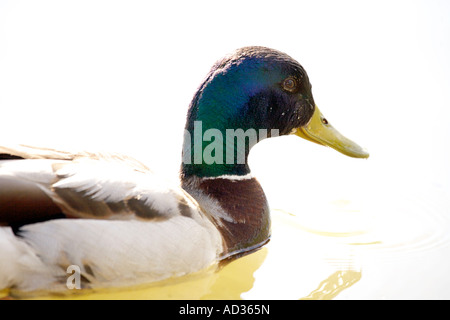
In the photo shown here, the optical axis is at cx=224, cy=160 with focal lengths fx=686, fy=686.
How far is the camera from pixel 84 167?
14.7 feet

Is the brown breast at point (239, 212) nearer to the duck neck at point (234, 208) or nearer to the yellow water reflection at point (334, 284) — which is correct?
the duck neck at point (234, 208)

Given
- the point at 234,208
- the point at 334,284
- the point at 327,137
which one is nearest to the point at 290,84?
the point at 327,137

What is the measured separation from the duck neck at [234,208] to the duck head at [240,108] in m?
0.07

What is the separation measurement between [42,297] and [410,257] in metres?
2.81

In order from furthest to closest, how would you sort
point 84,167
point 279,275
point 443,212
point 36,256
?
1. point 443,212
2. point 279,275
3. point 84,167
4. point 36,256

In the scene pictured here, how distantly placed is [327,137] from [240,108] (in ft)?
2.98

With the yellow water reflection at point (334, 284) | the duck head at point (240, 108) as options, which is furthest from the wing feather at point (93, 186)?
the yellow water reflection at point (334, 284)

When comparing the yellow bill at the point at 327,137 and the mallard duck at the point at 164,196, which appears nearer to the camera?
the mallard duck at the point at 164,196

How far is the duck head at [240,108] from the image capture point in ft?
16.7

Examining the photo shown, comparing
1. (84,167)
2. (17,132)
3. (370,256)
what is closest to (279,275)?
(370,256)

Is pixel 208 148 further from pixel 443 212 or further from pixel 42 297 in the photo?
pixel 443 212

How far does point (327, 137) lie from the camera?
5.64 metres

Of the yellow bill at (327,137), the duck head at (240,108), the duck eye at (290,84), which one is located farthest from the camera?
the yellow bill at (327,137)

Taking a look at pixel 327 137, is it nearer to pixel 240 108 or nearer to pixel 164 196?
pixel 240 108
